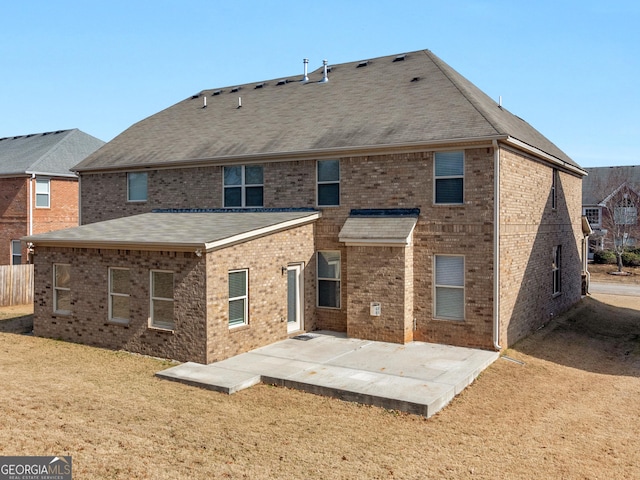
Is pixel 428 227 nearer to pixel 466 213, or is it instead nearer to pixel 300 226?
pixel 466 213

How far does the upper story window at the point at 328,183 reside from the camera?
53.4 ft

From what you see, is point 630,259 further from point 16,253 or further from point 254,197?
point 16,253

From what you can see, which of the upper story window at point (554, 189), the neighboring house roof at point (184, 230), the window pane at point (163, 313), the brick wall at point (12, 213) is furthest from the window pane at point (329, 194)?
the brick wall at point (12, 213)

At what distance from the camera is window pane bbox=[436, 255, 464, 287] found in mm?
14516

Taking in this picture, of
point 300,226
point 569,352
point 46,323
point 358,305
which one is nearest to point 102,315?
point 46,323

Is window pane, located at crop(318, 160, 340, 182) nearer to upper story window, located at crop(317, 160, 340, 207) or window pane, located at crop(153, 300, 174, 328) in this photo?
upper story window, located at crop(317, 160, 340, 207)

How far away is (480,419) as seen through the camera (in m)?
9.65

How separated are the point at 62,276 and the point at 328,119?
9311 millimetres

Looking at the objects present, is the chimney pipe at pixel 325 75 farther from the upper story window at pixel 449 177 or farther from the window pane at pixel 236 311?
the window pane at pixel 236 311

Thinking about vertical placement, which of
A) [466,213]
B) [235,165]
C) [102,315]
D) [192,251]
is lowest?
[102,315]

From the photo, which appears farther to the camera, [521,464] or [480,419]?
[480,419]

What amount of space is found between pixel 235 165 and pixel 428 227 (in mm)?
6862

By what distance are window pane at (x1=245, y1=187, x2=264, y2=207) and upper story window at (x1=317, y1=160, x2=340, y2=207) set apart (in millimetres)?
2185

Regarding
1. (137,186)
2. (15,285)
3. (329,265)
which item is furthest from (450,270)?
(15,285)
